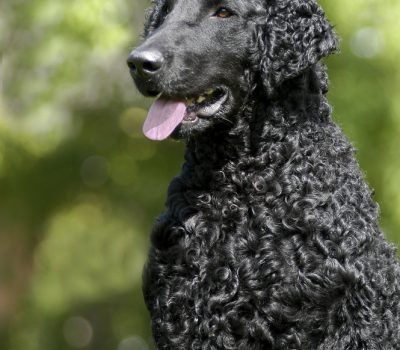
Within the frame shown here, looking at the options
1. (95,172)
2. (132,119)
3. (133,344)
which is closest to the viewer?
(132,119)

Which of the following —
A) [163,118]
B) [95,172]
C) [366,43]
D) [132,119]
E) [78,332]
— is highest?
[132,119]

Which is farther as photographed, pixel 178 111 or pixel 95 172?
pixel 95 172

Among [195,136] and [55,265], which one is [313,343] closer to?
[195,136]

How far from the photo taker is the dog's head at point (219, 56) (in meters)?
5.16

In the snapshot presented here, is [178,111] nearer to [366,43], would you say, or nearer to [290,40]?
[290,40]

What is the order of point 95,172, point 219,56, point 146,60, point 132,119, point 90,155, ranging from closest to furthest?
point 146,60 < point 219,56 < point 132,119 < point 90,155 < point 95,172

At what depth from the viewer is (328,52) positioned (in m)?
5.38

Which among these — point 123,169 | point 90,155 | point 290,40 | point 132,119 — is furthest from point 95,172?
point 290,40

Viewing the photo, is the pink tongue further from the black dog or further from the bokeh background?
the bokeh background

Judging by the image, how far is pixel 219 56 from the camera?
5.22 metres

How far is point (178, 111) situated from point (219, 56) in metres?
0.37

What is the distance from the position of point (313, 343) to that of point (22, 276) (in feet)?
29.8

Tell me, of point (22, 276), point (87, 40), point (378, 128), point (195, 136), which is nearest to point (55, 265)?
point (22, 276)

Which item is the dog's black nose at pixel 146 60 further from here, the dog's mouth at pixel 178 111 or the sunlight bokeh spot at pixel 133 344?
the sunlight bokeh spot at pixel 133 344
